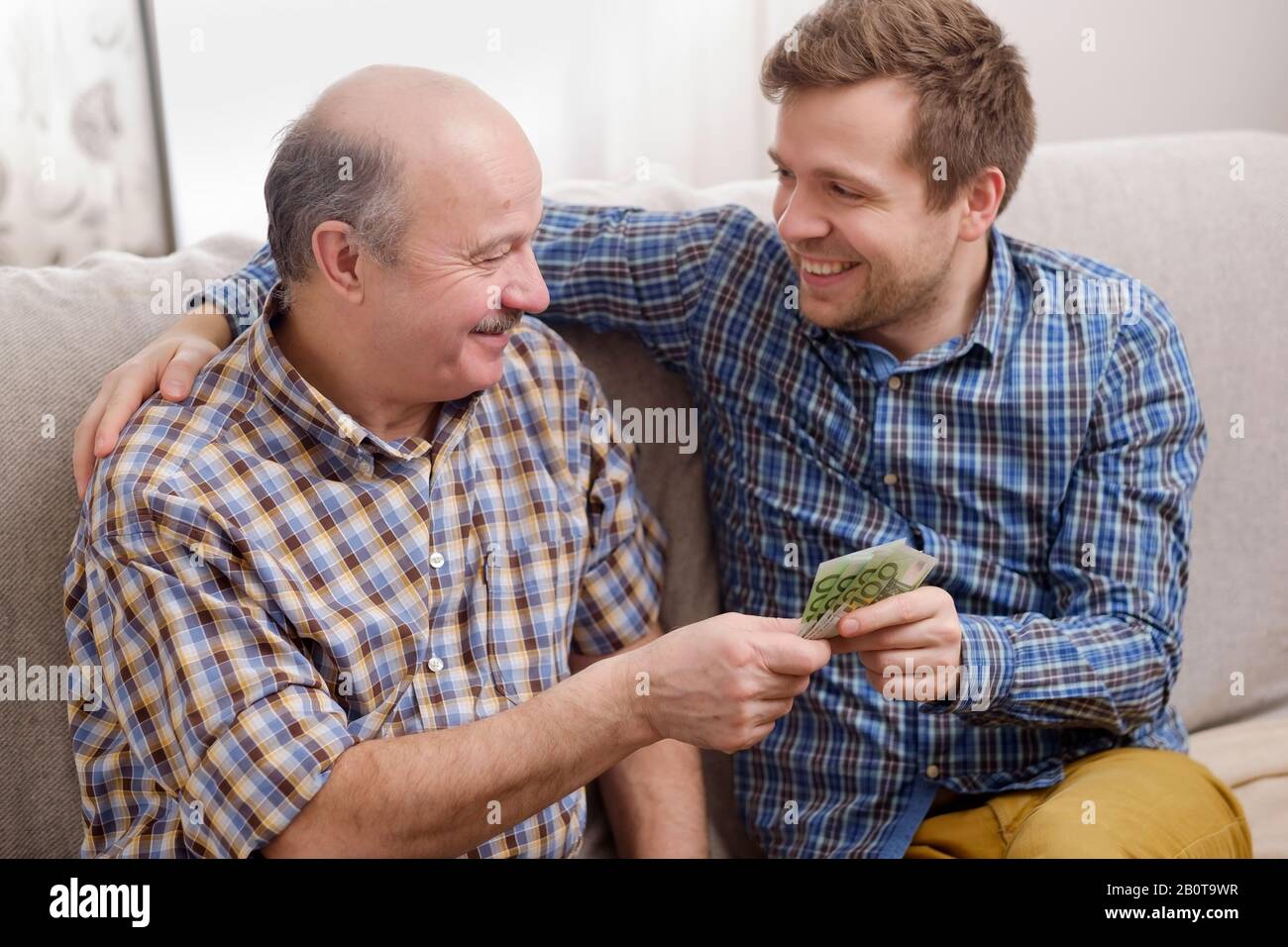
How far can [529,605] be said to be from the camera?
1400mm

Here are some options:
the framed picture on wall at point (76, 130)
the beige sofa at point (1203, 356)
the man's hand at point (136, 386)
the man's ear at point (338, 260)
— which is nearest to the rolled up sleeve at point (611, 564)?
the beige sofa at point (1203, 356)

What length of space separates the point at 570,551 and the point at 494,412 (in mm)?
179

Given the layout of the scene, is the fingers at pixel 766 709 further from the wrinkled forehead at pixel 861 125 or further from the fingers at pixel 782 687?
the wrinkled forehead at pixel 861 125

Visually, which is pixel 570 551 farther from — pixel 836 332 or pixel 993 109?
pixel 993 109

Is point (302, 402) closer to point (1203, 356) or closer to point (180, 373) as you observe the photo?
point (180, 373)

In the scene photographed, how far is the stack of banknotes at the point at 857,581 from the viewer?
118cm

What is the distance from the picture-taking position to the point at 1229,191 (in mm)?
1812

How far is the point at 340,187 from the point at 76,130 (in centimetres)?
145

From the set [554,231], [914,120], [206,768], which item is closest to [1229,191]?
[914,120]

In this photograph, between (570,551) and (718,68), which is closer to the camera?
(570,551)

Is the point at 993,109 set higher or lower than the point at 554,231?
higher

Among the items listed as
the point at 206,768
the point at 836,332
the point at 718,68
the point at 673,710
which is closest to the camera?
the point at 206,768

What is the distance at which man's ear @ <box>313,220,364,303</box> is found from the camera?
126cm

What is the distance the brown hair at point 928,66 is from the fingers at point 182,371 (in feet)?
2.37
